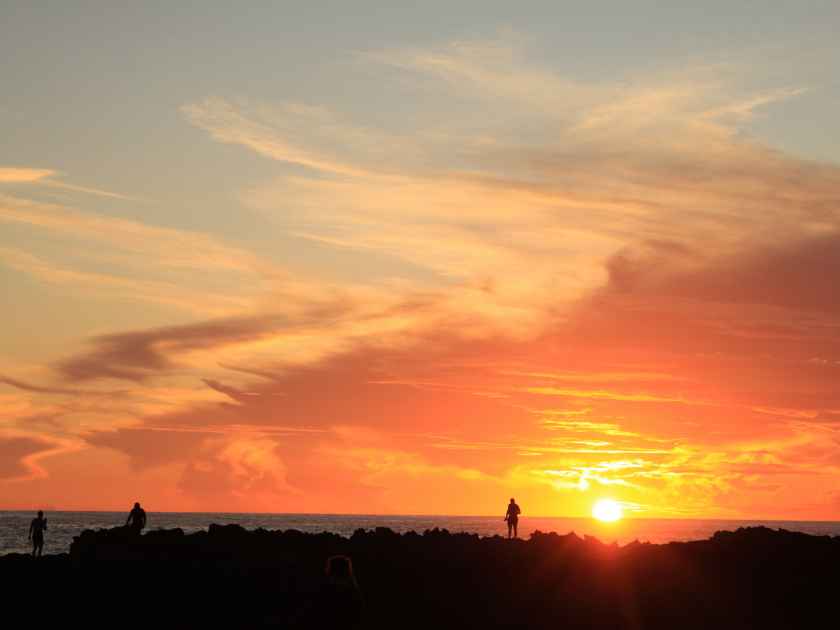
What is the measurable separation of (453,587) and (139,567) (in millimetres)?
10454

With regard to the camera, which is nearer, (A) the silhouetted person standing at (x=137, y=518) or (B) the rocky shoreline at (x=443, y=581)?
(B) the rocky shoreline at (x=443, y=581)

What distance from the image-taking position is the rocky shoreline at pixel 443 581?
110ft

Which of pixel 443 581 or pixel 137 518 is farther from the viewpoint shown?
pixel 137 518

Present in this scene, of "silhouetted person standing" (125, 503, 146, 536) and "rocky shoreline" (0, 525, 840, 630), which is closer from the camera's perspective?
"rocky shoreline" (0, 525, 840, 630)

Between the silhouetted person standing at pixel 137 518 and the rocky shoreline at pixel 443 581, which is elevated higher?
the silhouetted person standing at pixel 137 518

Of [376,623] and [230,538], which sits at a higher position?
[230,538]

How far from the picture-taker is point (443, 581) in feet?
119

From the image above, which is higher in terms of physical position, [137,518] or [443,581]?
[137,518]

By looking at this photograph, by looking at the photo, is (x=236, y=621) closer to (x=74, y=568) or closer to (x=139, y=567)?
(x=139, y=567)

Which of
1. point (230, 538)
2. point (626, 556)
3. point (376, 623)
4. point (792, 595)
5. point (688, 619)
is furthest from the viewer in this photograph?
point (230, 538)

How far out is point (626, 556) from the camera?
4019 centimetres

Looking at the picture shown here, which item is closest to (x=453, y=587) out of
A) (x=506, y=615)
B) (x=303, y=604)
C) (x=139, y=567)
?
(x=506, y=615)

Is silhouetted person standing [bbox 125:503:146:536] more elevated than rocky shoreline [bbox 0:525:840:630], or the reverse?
silhouetted person standing [bbox 125:503:146:536]

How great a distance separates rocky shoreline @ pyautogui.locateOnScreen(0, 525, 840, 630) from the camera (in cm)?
3356
